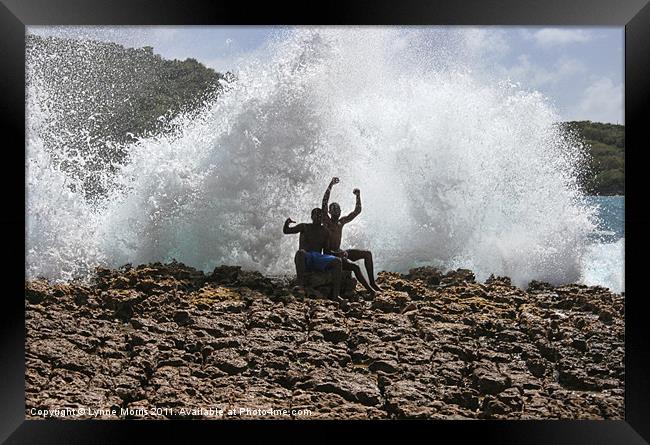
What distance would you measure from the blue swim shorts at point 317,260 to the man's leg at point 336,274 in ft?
0.11

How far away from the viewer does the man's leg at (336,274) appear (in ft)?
18.1

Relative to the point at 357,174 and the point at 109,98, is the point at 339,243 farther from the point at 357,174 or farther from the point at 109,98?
the point at 109,98

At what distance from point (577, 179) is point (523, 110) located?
2.91 ft

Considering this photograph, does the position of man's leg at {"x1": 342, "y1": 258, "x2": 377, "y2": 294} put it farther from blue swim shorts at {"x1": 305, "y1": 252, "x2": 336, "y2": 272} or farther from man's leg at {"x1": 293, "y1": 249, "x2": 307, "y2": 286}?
man's leg at {"x1": 293, "y1": 249, "x2": 307, "y2": 286}

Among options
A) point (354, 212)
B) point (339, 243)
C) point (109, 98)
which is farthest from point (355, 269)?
point (109, 98)

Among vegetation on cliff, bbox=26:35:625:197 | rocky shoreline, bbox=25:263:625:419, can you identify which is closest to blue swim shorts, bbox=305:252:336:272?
rocky shoreline, bbox=25:263:625:419

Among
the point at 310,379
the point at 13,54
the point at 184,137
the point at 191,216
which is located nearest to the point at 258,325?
the point at 310,379

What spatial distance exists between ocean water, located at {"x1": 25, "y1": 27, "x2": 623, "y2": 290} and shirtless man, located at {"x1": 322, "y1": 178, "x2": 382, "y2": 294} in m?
0.33

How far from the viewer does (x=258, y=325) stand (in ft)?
17.4

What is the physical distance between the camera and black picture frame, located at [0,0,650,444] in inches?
163

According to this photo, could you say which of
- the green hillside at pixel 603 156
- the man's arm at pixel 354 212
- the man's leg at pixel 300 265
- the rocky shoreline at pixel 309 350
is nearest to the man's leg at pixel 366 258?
the rocky shoreline at pixel 309 350
